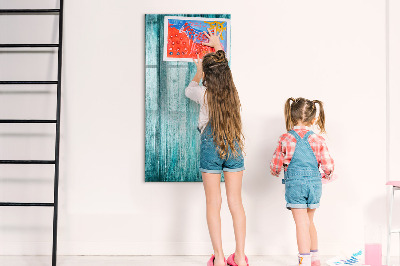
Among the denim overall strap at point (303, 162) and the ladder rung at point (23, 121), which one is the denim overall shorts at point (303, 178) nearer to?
the denim overall strap at point (303, 162)

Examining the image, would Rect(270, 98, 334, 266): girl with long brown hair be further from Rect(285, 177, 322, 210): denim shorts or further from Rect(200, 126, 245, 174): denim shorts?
Rect(200, 126, 245, 174): denim shorts

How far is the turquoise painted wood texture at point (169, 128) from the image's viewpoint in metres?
3.25

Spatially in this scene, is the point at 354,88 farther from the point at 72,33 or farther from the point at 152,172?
the point at 72,33

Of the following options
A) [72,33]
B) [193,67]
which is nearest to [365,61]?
[193,67]

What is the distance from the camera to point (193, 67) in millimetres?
3262

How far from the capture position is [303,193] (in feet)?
9.02

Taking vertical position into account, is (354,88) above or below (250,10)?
below

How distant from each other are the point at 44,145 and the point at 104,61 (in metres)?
0.75

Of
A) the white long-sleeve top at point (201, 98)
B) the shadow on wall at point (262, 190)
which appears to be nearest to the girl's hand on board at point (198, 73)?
the white long-sleeve top at point (201, 98)

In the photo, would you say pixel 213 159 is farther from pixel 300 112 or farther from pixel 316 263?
pixel 316 263

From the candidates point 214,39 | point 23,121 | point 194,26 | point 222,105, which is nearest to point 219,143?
point 222,105

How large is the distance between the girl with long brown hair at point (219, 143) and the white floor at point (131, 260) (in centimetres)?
26

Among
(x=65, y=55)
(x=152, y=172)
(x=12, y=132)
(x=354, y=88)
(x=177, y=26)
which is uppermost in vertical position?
(x=177, y=26)

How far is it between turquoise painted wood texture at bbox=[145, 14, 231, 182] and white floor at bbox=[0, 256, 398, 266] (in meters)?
0.55
